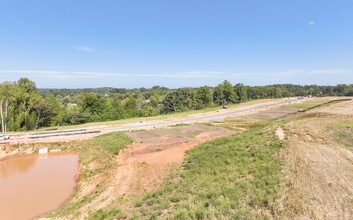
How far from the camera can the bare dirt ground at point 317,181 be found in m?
6.71

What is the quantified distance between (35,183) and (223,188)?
58.4 feet

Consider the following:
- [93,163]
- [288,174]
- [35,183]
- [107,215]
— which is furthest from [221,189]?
[35,183]

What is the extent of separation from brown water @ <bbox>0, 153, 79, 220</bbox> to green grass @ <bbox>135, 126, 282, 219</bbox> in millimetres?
8638

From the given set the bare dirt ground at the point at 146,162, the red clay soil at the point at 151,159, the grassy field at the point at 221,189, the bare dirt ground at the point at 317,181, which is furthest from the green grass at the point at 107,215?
the bare dirt ground at the point at 317,181

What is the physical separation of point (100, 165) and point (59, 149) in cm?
1021

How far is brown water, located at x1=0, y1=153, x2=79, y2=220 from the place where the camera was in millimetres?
11898

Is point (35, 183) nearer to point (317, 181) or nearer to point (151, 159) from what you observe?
point (151, 159)

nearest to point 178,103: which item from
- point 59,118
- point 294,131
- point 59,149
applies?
point 59,118

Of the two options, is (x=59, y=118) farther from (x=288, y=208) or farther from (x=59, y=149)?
(x=288, y=208)

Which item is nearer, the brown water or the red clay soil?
the brown water

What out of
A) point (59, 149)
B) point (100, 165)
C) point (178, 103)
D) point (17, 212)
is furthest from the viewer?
point (178, 103)

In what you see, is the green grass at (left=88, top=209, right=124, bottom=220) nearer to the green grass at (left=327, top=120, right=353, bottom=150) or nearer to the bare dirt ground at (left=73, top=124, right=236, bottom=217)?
the bare dirt ground at (left=73, top=124, right=236, bottom=217)

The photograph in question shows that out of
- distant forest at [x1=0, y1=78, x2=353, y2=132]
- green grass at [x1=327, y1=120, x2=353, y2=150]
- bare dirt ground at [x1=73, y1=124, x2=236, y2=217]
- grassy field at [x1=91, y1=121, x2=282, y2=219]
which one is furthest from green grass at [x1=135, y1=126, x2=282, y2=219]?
distant forest at [x1=0, y1=78, x2=353, y2=132]

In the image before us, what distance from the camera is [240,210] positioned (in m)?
7.21
